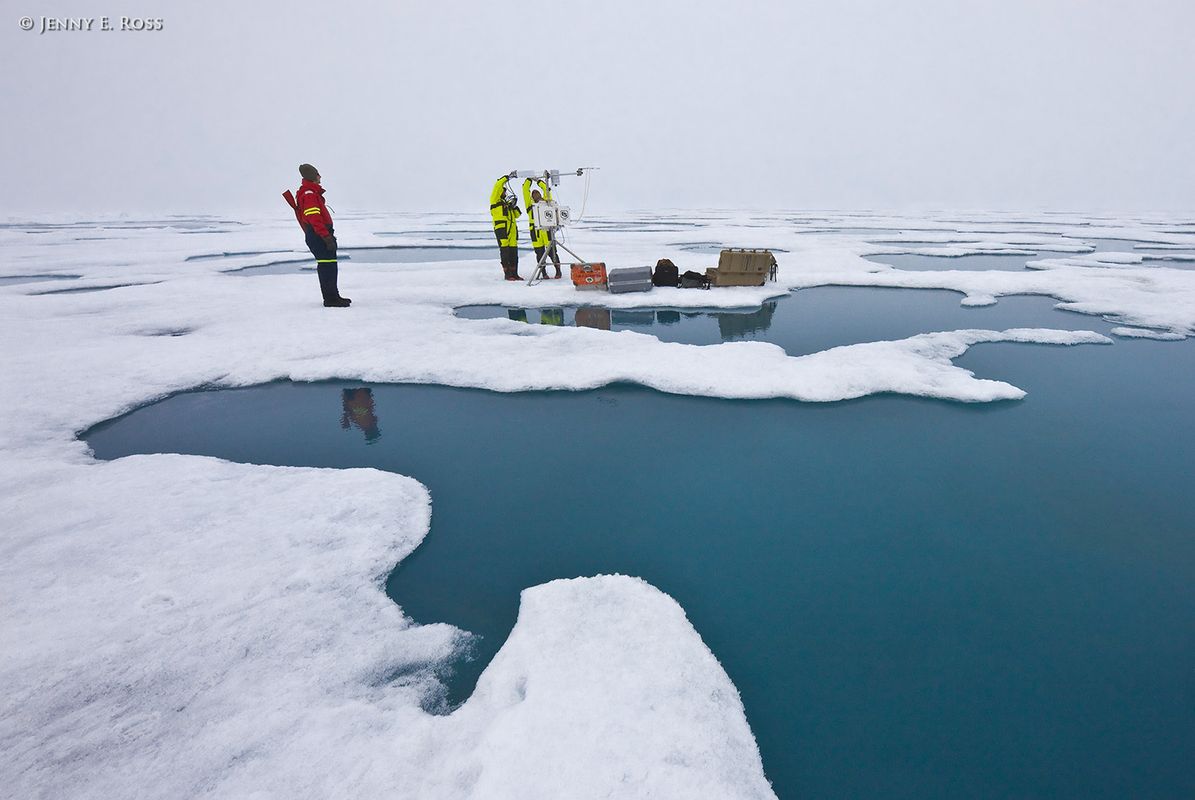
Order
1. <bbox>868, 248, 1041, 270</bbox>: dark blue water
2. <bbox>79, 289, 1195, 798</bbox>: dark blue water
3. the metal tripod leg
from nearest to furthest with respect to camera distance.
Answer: <bbox>79, 289, 1195, 798</bbox>: dark blue water, the metal tripod leg, <bbox>868, 248, 1041, 270</bbox>: dark blue water

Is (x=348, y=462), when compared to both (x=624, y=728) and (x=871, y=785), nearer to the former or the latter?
(x=624, y=728)

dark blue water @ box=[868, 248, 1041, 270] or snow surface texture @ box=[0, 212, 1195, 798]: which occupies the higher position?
dark blue water @ box=[868, 248, 1041, 270]

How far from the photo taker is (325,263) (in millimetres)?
8711

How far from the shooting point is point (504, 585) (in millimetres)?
2799

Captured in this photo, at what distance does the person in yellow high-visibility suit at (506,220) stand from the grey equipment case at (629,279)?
8.06 ft

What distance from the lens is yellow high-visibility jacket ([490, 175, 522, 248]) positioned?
10062mm

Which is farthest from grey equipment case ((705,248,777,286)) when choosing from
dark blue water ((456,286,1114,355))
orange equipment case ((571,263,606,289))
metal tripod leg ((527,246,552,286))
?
metal tripod leg ((527,246,552,286))

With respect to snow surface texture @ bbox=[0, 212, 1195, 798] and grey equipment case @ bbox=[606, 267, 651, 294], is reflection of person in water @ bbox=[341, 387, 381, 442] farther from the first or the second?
grey equipment case @ bbox=[606, 267, 651, 294]

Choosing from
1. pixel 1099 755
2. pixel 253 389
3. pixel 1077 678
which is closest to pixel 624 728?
pixel 1099 755

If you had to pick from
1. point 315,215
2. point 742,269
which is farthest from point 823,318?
point 315,215

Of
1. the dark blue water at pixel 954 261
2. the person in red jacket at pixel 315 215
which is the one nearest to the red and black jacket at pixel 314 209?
the person in red jacket at pixel 315 215

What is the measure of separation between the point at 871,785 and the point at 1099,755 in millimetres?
894

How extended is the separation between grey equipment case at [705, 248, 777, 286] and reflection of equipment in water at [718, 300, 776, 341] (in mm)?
1265

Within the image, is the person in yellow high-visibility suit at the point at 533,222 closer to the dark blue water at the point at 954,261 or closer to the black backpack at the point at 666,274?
the black backpack at the point at 666,274
